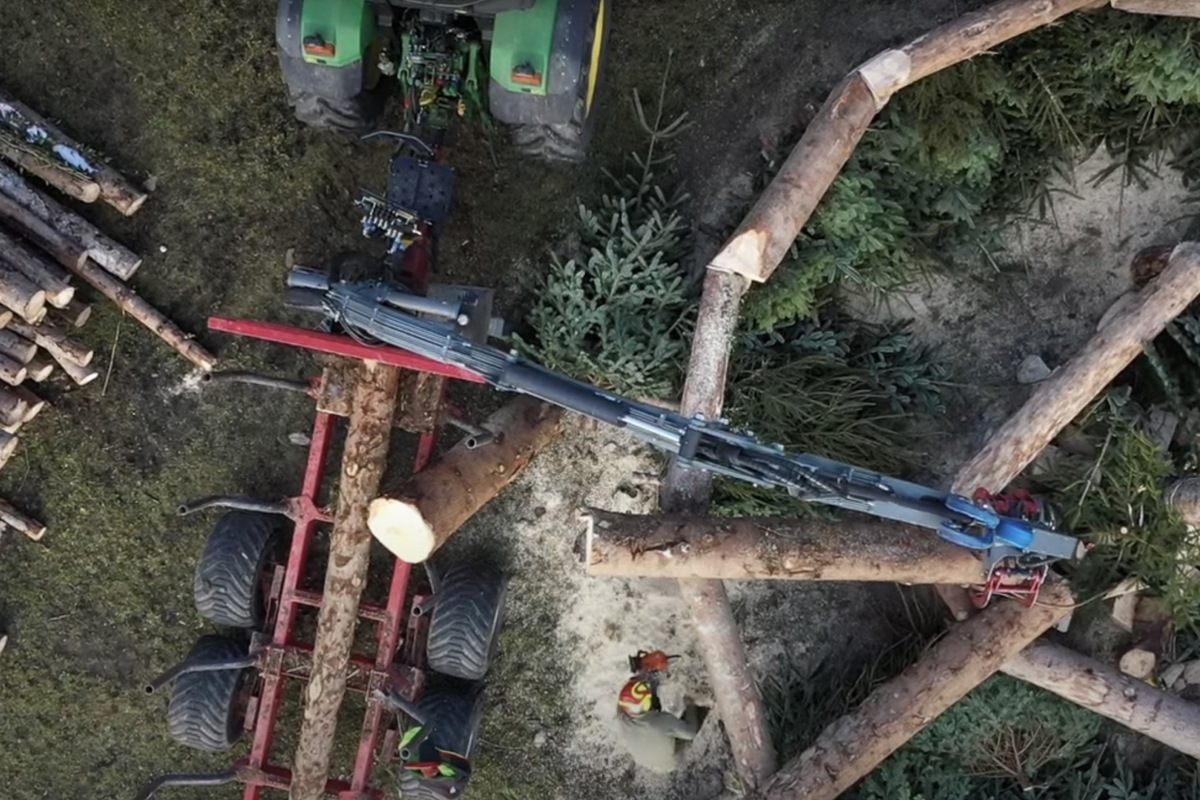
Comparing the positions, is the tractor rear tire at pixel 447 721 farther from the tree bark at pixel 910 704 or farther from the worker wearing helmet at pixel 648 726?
the tree bark at pixel 910 704

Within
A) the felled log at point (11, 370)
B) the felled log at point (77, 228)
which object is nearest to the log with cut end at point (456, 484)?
the felled log at point (77, 228)

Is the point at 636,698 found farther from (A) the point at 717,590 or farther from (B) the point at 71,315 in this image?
(B) the point at 71,315

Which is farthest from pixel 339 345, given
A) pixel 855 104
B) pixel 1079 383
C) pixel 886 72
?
pixel 1079 383

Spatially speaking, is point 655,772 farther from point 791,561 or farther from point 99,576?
point 99,576

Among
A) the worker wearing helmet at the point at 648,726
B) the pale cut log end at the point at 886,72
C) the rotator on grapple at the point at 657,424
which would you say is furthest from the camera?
the worker wearing helmet at the point at 648,726

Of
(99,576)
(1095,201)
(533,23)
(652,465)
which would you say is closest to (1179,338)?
(1095,201)

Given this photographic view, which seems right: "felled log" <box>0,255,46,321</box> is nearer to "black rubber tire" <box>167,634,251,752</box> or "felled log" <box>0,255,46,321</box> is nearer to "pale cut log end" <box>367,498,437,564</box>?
"black rubber tire" <box>167,634,251,752</box>
